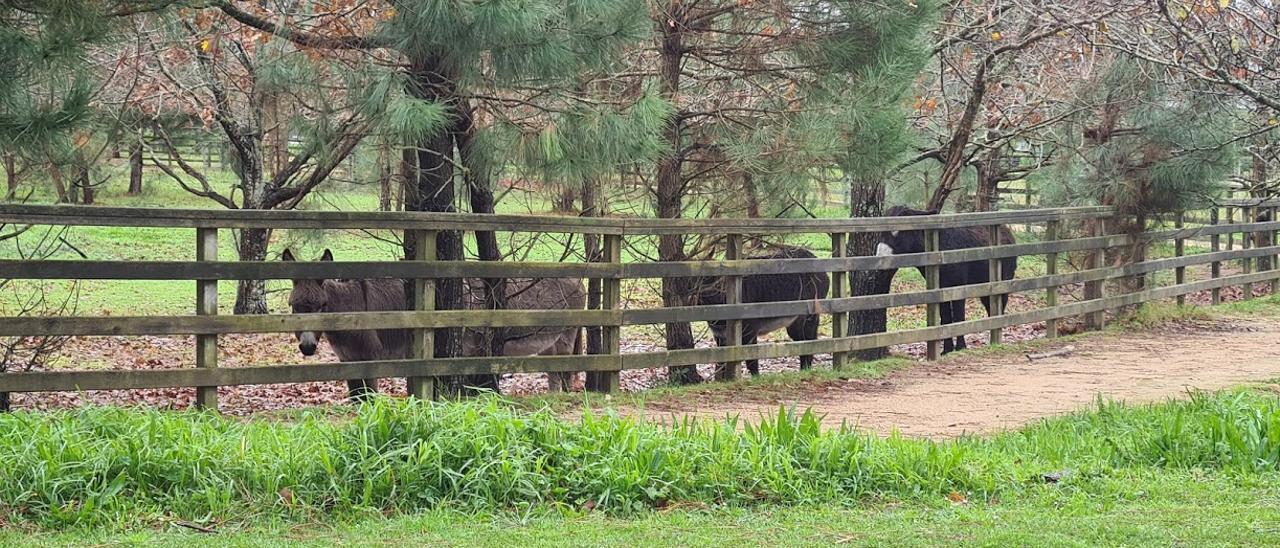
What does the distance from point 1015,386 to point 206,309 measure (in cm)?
645

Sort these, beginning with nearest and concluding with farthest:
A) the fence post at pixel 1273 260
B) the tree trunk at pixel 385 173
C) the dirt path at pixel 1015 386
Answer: the dirt path at pixel 1015 386
the tree trunk at pixel 385 173
the fence post at pixel 1273 260

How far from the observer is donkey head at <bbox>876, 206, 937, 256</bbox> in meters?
14.6

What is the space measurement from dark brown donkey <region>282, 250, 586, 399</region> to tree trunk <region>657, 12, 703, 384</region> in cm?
98

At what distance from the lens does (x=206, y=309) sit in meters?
8.02

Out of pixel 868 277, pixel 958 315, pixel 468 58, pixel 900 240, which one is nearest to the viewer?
pixel 468 58

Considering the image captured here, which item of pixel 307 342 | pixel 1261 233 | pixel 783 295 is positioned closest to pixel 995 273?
pixel 783 295

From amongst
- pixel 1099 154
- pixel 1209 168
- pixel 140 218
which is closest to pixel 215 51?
pixel 140 218

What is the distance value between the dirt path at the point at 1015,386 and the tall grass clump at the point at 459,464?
1.12m

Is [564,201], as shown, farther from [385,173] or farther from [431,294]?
[431,294]

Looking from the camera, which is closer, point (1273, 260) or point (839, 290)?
point (839, 290)

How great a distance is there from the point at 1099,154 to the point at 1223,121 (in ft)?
5.02

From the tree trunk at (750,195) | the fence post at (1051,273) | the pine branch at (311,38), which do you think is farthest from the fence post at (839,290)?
the pine branch at (311,38)

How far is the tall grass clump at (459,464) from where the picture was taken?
215 inches

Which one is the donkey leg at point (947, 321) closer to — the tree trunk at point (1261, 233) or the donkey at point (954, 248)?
the donkey at point (954, 248)
